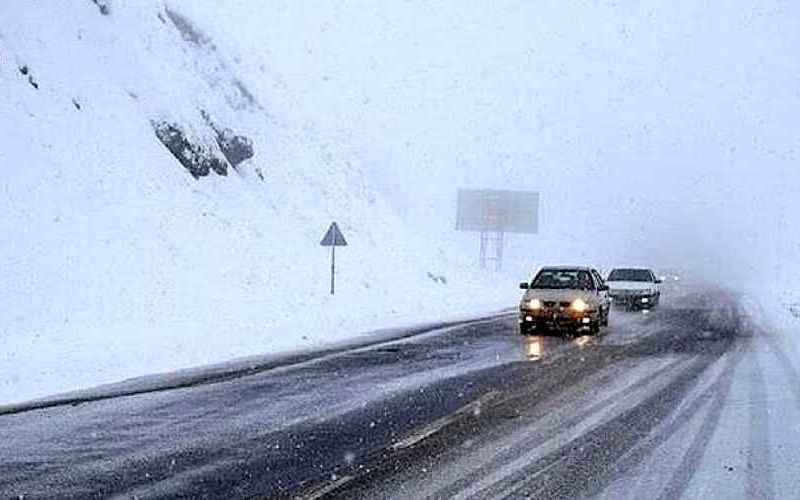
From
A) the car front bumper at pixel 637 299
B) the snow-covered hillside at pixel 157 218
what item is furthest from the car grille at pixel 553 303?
the car front bumper at pixel 637 299

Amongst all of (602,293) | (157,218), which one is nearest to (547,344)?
(602,293)

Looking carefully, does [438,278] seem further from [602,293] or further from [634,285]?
[602,293]

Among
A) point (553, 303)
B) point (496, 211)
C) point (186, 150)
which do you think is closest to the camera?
point (553, 303)

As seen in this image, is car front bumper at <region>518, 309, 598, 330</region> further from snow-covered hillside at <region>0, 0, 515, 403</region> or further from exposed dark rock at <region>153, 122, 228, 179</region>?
exposed dark rock at <region>153, 122, 228, 179</region>

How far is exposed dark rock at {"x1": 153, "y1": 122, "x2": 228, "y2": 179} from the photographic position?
33.1 meters

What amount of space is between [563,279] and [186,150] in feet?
53.5

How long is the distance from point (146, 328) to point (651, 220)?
18667cm

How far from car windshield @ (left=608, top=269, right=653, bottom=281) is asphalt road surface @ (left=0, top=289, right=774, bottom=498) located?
20.3 metres

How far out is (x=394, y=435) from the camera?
356 inches

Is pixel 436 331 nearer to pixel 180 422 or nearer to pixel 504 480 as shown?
pixel 180 422

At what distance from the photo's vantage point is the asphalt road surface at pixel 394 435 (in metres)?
7.05

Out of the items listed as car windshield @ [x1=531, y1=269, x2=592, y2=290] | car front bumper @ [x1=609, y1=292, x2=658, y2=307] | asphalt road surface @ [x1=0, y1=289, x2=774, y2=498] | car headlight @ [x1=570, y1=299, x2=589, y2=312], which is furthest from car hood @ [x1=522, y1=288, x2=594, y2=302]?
car front bumper @ [x1=609, y1=292, x2=658, y2=307]

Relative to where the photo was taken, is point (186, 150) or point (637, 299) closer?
point (186, 150)

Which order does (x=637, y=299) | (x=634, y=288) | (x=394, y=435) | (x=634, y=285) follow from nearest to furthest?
(x=394, y=435), (x=637, y=299), (x=634, y=288), (x=634, y=285)
